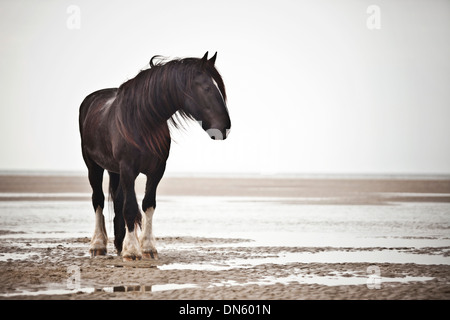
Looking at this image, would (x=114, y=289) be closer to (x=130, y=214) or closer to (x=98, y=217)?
(x=130, y=214)

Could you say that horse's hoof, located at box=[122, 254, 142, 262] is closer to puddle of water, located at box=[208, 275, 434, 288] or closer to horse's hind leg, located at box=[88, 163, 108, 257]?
horse's hind leg, located at box=[88, 163, 108, 257]

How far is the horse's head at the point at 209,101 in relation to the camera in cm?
689

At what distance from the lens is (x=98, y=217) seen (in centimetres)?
836

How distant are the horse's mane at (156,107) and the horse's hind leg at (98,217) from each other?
61.8 inches

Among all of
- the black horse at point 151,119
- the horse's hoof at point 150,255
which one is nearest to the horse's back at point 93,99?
the black horse at point 151,119

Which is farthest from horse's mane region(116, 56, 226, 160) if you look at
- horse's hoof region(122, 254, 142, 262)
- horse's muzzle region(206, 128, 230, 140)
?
horse's hoof region(122, 254, 142, 262)

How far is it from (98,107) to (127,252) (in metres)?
2.36

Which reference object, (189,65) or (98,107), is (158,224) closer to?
(98,107)

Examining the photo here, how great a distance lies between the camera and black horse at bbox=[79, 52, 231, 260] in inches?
276

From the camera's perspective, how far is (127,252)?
7.35 m

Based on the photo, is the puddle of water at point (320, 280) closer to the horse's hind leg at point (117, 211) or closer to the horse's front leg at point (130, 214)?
the horse's front leg at point (130, 214)

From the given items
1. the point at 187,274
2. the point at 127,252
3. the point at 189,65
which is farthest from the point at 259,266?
the point at 189,65

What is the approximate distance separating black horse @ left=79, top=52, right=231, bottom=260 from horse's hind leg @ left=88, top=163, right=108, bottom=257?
783mm

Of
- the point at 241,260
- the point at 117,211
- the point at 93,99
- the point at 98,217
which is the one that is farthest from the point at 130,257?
the point at 93,99
